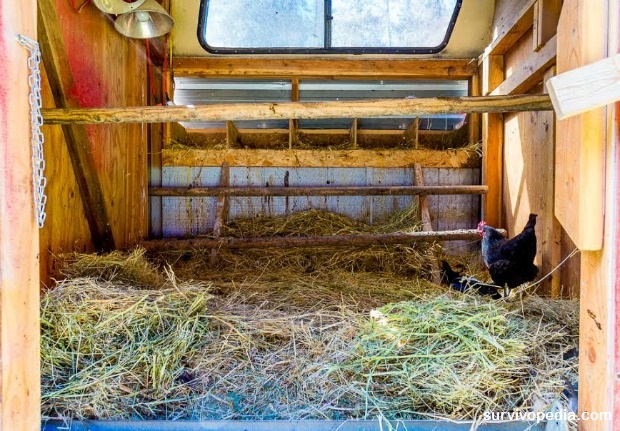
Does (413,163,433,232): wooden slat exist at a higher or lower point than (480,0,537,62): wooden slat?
lower

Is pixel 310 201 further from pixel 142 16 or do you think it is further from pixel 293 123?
pixel 142 16

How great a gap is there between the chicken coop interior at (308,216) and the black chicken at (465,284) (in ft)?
0.09

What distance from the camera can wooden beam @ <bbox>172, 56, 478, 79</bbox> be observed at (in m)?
4.09

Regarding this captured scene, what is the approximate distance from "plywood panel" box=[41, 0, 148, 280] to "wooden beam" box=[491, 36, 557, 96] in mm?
2956

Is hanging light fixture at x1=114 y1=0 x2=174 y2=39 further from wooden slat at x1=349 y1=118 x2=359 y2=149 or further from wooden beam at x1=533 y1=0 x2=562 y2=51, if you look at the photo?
wooden beam at x1=533 y1=0 x2=562 y2=51

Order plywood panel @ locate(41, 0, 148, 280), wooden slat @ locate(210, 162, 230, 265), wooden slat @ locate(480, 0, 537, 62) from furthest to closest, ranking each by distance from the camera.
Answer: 1. wooden slat @ locate(210, 162, 230, 265)
2. wooden slat @ locate(480, 0, 537, 62)
3. plywood panel @ locate(41, 0, 148, 280)

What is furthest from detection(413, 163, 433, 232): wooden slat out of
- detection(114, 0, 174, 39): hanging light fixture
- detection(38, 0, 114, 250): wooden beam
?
detection(38, 0, 114, 250): wooden beam

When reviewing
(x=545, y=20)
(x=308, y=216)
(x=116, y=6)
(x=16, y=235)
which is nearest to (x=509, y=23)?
(x=545, y=20)

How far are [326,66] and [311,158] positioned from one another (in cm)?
95

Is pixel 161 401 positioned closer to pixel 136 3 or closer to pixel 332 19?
pixel 136 3

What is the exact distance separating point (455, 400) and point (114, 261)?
6.84 feet

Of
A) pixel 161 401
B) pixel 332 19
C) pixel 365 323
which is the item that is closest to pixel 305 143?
pixel 332 19

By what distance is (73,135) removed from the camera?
2316mm

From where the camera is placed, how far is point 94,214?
2.70m
